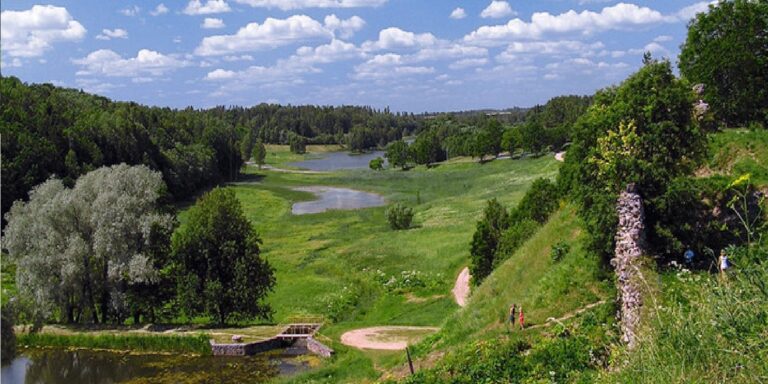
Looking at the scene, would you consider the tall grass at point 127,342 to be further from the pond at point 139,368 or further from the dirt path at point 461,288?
the dirt path at point 461,288

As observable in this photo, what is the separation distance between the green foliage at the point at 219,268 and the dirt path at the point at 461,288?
12881mm

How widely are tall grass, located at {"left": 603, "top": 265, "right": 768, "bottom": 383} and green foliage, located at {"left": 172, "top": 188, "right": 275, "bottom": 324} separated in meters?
37.8

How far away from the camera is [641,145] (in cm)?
2142

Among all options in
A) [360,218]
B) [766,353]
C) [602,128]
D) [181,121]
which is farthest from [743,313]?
[181,121]

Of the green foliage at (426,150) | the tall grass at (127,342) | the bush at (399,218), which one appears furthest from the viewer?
the green foliage at (426,150)

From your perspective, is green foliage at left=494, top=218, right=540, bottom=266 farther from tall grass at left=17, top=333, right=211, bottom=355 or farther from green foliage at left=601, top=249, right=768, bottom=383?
green foliage at left=601, top=249, right=768, bottom=383

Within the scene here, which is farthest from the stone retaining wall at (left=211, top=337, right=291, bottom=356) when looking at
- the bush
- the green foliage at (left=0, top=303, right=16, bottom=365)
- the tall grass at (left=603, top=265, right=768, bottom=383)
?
the bush

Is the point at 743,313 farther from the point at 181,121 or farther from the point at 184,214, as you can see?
the point at 181,121

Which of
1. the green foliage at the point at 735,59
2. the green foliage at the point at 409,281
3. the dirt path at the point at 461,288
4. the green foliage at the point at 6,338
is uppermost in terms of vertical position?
the green foliage at the point at 735,59

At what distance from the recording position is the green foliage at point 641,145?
20.9m

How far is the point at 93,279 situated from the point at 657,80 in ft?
123

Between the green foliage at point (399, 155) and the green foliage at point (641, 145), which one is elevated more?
the green foliage at point (641, 145)

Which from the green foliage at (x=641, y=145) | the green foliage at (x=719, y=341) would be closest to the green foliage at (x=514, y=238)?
the green foliage at (x=641, y=145)

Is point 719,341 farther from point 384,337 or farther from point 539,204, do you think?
point 539,204
